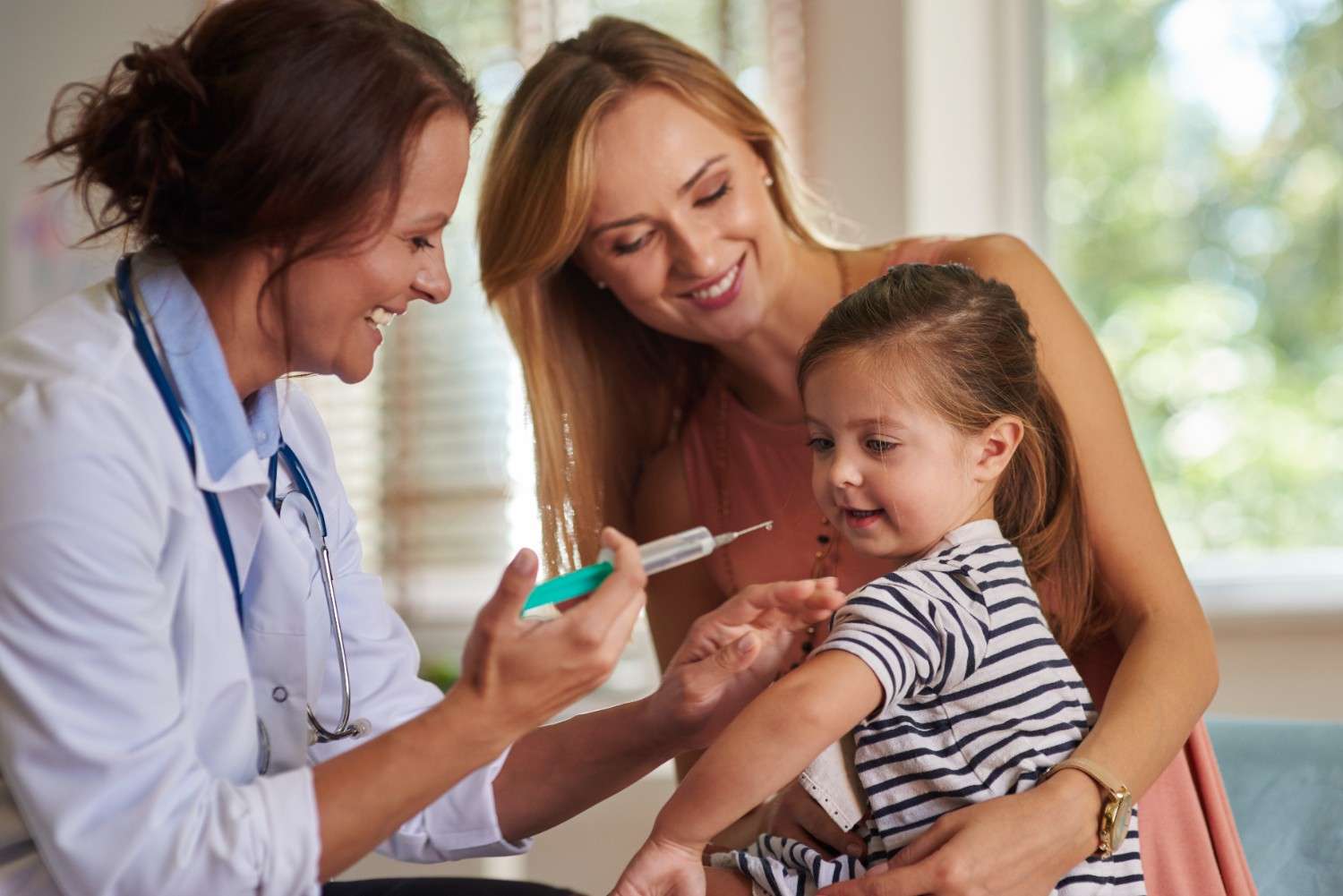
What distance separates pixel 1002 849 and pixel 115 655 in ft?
2.48

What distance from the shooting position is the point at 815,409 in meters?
1.31

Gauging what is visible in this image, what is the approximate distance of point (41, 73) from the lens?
11.8ft

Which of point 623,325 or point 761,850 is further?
point 623,325

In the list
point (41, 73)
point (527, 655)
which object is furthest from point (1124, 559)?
point (41, 73)

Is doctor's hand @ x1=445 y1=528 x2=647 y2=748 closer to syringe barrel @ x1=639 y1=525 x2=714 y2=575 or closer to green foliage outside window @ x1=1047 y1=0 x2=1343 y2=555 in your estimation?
syringe barrel @ x1=639 y1=525 x2=714 y2=575

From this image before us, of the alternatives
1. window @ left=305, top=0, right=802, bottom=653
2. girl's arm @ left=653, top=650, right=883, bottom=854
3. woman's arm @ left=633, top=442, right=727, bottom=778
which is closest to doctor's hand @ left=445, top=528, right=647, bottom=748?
girl's arm @ left=653, top=650, right=883, bottom=854

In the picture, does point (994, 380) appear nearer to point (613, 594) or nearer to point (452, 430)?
point (613, 594)

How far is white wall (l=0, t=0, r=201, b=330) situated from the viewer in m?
3.46

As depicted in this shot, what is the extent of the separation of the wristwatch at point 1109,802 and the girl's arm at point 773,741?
9.0 inches

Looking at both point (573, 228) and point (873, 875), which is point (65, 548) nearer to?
point (873, 875)

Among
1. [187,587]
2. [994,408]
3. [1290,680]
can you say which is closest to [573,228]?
[994,408]

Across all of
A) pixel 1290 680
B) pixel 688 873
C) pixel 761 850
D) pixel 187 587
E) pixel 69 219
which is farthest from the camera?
pixel 69 219

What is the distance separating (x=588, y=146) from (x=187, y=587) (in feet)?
2.83

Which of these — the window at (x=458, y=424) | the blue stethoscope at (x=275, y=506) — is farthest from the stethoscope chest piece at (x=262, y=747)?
the window at (x=458, y=424)
